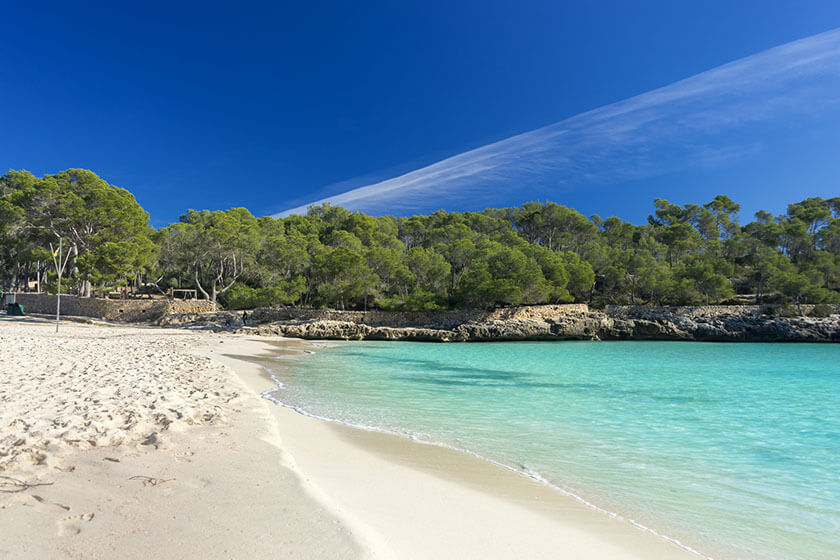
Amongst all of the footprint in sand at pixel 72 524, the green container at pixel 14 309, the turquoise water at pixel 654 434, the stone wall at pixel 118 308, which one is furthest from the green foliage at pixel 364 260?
the footprint in sand at pixel 72 524

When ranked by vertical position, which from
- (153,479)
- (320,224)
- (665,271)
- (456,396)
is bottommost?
(456,396)

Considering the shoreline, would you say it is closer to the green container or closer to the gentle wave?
the gentle wave

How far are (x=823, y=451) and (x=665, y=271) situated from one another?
40.0 meters

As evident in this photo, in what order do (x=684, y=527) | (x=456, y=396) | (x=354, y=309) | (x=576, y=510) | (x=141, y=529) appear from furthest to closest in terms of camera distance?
(x=354, y=309), (x=456, y=396), (x=576, y=510), (x=684, y=527), (x=141, y=529)

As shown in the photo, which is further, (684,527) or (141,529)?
(684,527)

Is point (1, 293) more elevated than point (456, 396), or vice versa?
point (1, 293)

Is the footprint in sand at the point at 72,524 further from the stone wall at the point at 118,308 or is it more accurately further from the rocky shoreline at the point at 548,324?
the stone wall at the point at 118,308

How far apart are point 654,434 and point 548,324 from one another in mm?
27333

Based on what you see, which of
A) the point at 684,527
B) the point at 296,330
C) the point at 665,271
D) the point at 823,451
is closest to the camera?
the point at 684,527

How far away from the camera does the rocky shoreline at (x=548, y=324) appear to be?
30078 mm

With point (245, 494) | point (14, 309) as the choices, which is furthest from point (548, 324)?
point (14, 309)

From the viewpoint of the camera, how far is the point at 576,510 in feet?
12.1

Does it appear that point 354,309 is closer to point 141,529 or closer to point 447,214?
point 447,214

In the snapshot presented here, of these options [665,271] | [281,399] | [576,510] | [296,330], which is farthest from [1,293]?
[665,271]
